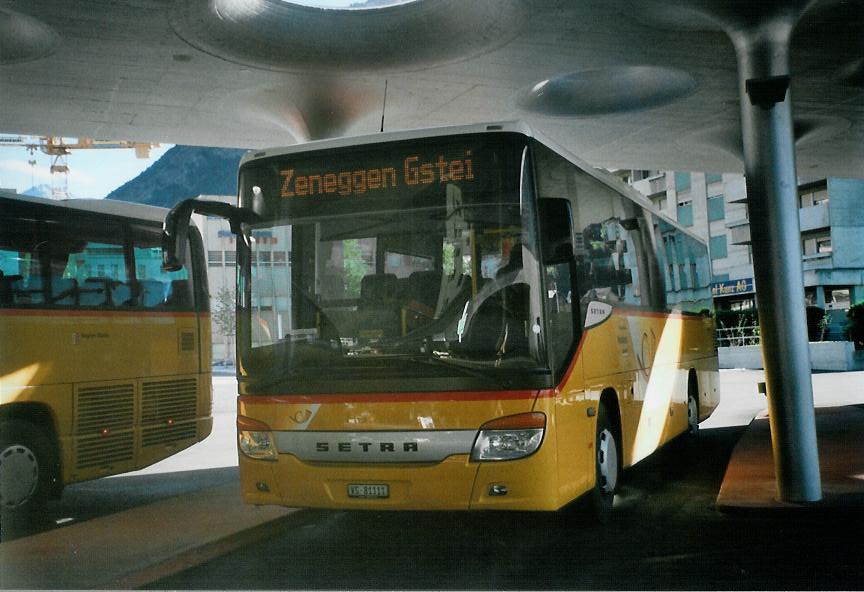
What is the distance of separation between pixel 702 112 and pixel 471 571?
1399 centimetres

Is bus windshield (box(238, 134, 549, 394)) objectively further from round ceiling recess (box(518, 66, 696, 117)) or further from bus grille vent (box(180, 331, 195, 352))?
round ceiling recess (box(518, 66, 696, 117))

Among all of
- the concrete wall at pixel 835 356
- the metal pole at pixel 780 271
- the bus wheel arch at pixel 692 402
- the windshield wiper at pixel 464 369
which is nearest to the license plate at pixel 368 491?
the windshield wiper at pixel 464 369

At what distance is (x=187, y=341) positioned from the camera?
10719 millimetres

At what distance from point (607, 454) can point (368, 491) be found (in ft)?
7.82

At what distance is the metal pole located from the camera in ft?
27.1

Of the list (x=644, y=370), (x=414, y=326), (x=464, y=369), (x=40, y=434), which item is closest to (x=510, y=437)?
(x=464, y=369)

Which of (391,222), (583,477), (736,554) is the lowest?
(736,554)

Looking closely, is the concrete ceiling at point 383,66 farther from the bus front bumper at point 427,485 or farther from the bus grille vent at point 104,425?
the bus front bumper at point 427,485

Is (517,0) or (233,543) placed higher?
(517,0)

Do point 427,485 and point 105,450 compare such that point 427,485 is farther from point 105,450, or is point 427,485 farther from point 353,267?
point 105,450

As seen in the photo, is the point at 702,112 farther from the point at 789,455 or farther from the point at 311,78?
the point at 789,455

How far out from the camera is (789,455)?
8.33 metres

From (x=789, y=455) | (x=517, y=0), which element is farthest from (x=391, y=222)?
(x=517, y=0)

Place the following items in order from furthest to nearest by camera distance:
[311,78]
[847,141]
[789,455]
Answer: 1. [847,141]
2. [311,78]
3. [789,455]
